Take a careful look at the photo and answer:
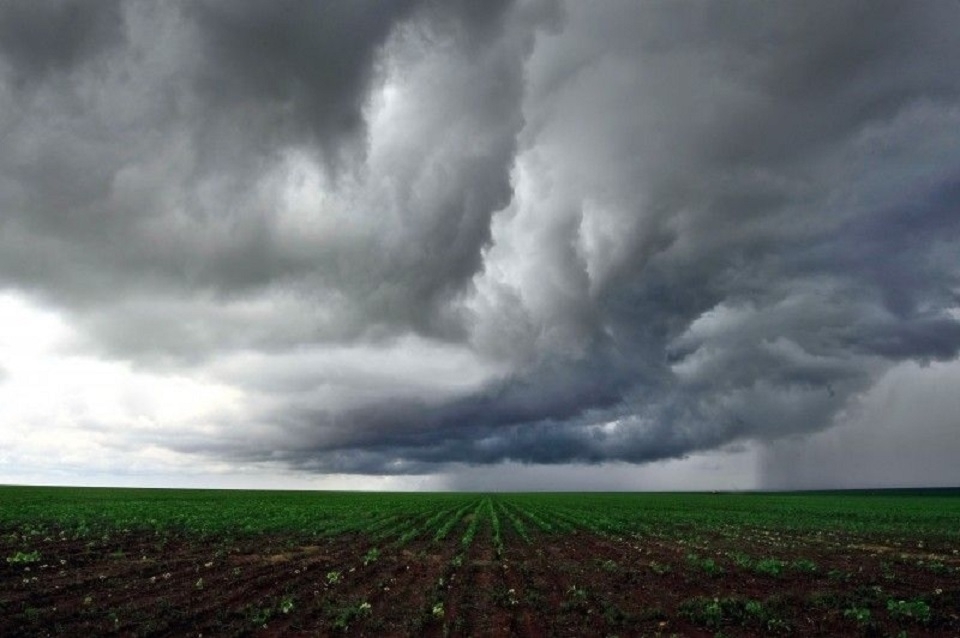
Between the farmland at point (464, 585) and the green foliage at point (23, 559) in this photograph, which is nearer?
the farmland at point (464, 585)

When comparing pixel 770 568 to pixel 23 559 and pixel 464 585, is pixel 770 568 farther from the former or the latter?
pixel 23 559

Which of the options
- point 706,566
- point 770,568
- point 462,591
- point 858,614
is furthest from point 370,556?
point 858,614

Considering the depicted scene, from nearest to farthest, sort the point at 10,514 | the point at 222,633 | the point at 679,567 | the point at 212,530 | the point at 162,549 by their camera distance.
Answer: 1. the point at 222,633
2. the point at 679,567
3. the point at 162,549
4. the point at 212,530
5. the point at 10,514

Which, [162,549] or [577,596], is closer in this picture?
[577,596]

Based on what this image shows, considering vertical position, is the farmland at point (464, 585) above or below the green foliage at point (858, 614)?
below

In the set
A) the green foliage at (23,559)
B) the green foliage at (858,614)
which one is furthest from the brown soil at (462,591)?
the green foliage at (23,559)

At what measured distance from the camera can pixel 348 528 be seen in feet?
136

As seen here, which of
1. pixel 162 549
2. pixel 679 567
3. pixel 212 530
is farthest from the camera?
pixel 212 530

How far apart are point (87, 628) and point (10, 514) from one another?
43.8m

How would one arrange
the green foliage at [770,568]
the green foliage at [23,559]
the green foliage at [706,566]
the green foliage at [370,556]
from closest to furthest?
the green foliage at [770,568], the green foliage at [706,566], the green foliage at [23,559], the green foliage at [370,556]

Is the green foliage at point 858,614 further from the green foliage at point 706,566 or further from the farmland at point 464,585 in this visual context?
the green foliage at point 706,566

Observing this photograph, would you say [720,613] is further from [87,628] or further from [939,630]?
[87,628]

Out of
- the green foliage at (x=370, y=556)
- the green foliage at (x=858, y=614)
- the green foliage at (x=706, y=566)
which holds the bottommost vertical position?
the green foliage at (x=370, y=556)

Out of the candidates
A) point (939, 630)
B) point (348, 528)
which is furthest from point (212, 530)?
point (939, 630)
